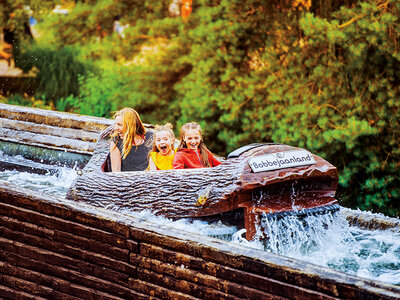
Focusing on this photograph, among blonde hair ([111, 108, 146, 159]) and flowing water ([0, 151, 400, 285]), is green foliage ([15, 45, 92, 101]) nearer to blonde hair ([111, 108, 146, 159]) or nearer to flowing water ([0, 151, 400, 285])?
blonde hair ([111, 108, 146, 159])

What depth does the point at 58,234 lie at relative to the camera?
10.7ft

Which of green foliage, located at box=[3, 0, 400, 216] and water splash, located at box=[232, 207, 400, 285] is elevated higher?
green foliage, located at box=[3, 0, 400, 216]

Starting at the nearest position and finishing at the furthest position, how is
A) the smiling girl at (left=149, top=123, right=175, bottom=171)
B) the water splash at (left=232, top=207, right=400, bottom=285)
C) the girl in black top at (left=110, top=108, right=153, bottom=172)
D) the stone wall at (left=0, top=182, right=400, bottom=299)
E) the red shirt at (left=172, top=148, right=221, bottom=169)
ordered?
the stone wall at (left=0, top=182, right=400, bottom=299), the water splash at (left=232, top=207, right=400, bottom=285), the red shirt at (left=172, top=148, right=221, bottom=169), the smiling girl at (left=149, top=123, right=175, bottom=171), the girl in black top at (left=110, top=108, right=153, bottom=172)

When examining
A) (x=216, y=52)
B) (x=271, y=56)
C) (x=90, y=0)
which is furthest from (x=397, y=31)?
(x=90, y=0)

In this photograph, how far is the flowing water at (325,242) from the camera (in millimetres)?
3195

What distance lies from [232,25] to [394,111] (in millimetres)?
2358

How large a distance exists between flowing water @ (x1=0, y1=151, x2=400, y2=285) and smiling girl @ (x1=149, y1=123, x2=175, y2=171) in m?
0.69

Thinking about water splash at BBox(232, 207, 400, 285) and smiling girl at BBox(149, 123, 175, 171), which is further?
smiling girl at BBox(149, 123, 175, 171)

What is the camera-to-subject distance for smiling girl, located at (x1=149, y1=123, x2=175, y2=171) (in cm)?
412

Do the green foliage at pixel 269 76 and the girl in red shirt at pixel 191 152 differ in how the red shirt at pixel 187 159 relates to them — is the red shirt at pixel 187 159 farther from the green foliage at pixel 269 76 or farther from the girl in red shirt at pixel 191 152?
the green foliage at pixel 269 76

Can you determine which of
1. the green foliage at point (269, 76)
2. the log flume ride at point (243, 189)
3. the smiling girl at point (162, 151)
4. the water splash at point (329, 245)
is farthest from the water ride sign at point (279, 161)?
the green foliage at point (269, 76)

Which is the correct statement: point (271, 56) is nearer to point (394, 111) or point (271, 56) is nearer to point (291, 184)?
point (394, 111)

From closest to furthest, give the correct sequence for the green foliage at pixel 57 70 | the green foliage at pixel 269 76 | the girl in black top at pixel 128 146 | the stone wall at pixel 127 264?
the stone wall at pixel 127 264 → the girl in black top at pixel 128 146 → the green foliage at pixel 269 76 → the green foliage at pixel 57 70

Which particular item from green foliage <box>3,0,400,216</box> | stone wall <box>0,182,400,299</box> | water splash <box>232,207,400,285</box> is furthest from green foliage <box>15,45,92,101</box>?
water splash <box>232,207,400,285</box>
